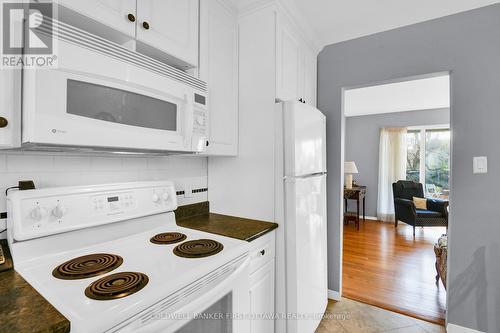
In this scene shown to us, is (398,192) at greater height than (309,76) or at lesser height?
lesser

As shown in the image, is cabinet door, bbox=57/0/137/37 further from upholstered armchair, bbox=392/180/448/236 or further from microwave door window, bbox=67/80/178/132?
upholstered armchair, bbox=392/180/448/236

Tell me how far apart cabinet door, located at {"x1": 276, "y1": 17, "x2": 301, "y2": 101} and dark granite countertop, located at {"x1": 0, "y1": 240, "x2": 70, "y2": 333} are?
1454 mm

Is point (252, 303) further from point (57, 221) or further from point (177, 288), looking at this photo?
point (57, 221)

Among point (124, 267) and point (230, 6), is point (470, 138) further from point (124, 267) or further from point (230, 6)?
point (124, 267)

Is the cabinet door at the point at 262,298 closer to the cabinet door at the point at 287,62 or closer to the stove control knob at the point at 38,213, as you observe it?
the stove control knob at the point at 38,213

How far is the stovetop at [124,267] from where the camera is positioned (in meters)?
0.65

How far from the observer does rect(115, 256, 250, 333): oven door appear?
706 millimetres

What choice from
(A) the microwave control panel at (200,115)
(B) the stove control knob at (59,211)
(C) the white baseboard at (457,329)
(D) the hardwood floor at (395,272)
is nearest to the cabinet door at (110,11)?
(A) the microwave control panel at (200,115)

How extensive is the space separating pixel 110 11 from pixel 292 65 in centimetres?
122

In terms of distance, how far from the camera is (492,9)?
5.63 ft

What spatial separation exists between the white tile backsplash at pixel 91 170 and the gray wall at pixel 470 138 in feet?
6.32

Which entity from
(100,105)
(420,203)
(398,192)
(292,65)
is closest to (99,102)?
(100,105)

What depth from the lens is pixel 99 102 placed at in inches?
35.8

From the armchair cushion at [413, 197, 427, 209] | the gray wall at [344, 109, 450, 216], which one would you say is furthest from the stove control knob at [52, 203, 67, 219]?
the gray wall at [344, 109, 450, 216]
